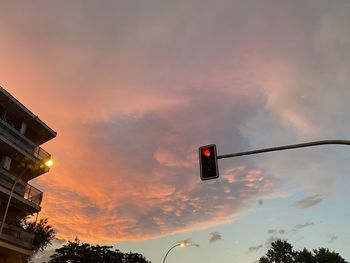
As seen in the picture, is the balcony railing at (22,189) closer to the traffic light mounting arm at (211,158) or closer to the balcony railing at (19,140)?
the balcony railing at (19,140)

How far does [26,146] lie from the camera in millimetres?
30422

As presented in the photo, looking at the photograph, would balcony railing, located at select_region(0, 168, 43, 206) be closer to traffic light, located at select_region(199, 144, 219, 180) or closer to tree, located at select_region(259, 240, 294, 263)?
traffic light, located at select_region(199, 144, 219, 180)

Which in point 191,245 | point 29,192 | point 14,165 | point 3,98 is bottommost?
point 191,245

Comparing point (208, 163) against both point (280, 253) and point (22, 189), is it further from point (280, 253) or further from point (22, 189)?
point (280, 253)

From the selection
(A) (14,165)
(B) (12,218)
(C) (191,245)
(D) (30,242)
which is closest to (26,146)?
(A) (14,165)

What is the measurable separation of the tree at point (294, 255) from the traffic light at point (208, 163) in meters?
70.4

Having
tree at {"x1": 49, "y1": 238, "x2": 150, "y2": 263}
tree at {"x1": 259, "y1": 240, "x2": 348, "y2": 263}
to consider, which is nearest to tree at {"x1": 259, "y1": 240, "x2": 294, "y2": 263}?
tree at {"x1": 259, "y1": 240, "x2": 348, "y2": 263}

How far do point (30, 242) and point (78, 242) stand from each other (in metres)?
20.4

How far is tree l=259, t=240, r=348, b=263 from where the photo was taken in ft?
231

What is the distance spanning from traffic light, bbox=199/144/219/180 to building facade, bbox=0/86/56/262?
18851 mm

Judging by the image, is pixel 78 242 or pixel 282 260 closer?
pixel 78 242

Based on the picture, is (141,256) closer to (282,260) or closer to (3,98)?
(3,98)

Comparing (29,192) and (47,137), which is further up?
(47,137)

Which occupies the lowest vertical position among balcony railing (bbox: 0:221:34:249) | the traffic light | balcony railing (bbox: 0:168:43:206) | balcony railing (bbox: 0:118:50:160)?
the traffic light
